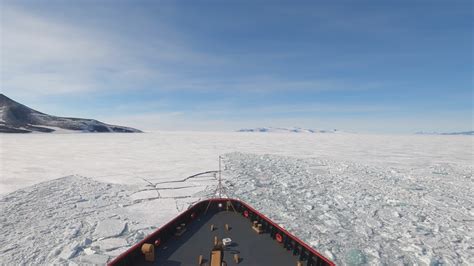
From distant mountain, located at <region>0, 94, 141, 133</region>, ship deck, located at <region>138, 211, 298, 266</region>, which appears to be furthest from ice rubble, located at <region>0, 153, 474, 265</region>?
distant mountain, located at <region>0, 94, 141, 133</region>

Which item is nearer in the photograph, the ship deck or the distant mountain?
the ship deck

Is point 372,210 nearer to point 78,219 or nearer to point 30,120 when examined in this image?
point 78,219

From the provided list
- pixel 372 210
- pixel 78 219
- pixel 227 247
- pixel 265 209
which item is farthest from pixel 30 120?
pixel 372 210

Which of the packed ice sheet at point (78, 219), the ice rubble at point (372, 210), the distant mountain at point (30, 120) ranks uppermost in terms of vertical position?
the distant mountain at point (30, 120)

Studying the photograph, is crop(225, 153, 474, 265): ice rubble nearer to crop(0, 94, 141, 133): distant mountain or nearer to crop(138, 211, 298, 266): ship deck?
crop(138, 211, 298, 266): ship deck

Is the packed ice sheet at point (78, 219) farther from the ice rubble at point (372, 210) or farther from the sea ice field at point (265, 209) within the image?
the ice rubble at point (372, 210)

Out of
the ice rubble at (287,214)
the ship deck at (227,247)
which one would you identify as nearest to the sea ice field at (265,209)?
the ice rubble at (287,214)

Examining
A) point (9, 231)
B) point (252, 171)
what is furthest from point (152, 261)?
point (252, 171)

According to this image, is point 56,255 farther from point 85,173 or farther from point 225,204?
point 85,173
